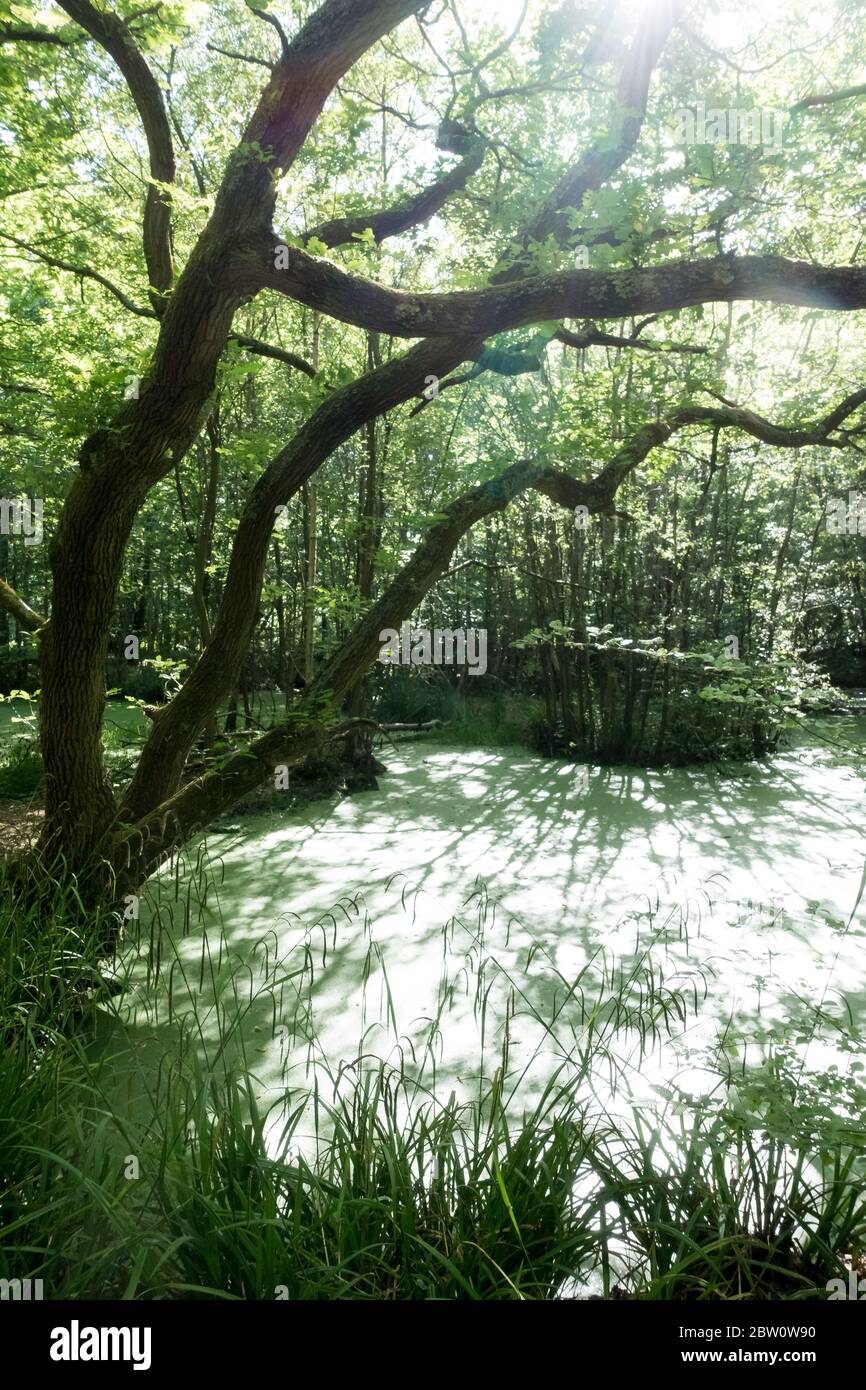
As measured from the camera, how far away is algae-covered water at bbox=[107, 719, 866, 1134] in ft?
8.50

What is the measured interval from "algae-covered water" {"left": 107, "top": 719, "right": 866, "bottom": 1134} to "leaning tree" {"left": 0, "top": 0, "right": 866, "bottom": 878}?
0.54 m

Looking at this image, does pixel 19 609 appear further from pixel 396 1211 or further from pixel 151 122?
pixel 396 1211

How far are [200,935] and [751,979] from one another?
2228 mm

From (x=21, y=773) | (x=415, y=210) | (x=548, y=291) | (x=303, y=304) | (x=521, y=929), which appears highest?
(x=415, y=210)

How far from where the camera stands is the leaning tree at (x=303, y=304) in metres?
2.31

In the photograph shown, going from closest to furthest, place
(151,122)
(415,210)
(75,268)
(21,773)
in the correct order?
(151,122), (415,210), (75,268), (21,773)

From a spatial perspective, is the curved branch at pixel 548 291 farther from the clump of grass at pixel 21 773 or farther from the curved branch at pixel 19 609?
the clump of grass at pixel 21 773

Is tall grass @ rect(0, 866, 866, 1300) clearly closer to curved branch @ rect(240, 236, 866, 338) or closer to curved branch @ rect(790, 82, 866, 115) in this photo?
curved branch @ rect(240, 236, 866, 338)

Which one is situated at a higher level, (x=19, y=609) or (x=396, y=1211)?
(x=19, y=609)

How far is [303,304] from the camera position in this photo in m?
3.33

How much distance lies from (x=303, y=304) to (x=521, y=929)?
8.65 feet

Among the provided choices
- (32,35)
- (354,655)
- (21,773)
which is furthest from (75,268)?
(21,773)
